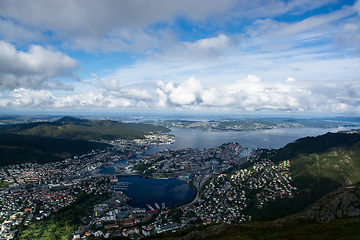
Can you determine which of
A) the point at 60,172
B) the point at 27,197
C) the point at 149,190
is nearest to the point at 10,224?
the point at 27,197

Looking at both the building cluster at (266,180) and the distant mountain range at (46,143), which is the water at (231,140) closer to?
the distant mountain range at (46,143)

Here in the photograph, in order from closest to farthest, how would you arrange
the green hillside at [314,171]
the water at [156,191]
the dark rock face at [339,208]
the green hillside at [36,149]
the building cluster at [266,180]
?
the dark rock face at [339,208], the green hillside at [314,171], the building cluster at [266,180], the water at [156,191], the green hillside at [36,149]

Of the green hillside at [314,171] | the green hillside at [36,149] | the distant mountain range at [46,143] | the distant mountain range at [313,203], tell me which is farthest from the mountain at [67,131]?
the distant mountain range at [313,203]

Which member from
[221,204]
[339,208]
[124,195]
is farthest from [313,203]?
[124,195]

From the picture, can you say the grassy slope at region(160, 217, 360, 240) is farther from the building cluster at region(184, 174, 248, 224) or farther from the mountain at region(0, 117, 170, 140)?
the mountain at region(0, 117, 170, 140)

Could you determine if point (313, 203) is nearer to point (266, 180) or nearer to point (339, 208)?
point (339, 208)

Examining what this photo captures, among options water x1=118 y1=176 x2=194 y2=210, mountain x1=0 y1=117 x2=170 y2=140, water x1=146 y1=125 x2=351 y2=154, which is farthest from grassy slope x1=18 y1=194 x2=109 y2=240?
mountain x1=0 y1=117 x2=170 y2=140

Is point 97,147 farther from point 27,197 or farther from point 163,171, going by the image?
point 27,197
